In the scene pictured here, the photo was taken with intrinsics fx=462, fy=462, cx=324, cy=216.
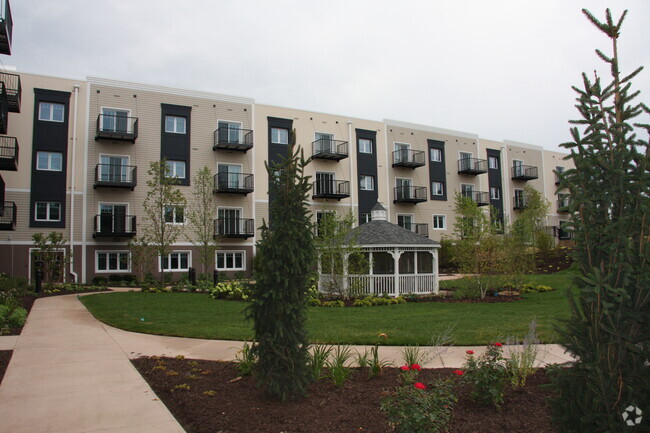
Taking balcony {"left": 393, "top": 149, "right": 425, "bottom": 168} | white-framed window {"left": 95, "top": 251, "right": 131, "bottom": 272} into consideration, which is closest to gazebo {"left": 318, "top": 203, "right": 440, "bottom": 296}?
white-framed window {"left": 95, "top": 251, "right": 131, "bottom": 272}

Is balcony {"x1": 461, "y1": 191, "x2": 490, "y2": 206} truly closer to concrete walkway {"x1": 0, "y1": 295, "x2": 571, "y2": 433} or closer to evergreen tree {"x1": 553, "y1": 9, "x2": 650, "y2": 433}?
concrete walkway {"x1": 0, "y1": 295, "x2": 571, "y2": 433}

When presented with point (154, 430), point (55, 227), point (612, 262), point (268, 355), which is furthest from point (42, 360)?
point (55, 227)

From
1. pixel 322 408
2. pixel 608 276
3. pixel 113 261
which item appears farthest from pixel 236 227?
pixel 608 276

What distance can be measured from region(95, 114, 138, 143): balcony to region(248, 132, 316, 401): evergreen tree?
27927 mm

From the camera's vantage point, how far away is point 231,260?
33500mm

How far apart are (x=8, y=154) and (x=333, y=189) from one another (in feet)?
70.5

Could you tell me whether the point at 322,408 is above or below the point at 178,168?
below

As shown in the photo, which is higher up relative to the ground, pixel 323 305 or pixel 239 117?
pixel 239 117

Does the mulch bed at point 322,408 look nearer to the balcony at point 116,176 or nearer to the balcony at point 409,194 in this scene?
the balcony at point 116,176

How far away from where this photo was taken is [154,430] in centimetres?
438

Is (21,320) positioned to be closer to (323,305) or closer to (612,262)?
(323,305)

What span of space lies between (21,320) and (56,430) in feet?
26.3

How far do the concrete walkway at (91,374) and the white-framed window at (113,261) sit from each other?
19.7m

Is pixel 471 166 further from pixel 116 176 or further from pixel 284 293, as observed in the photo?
pixel 284 293
